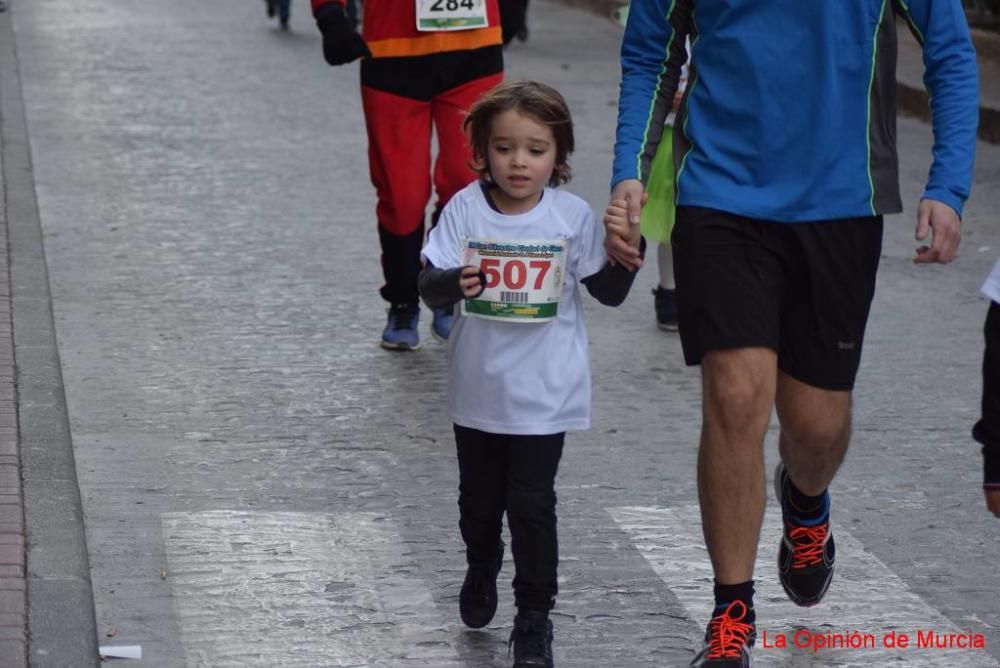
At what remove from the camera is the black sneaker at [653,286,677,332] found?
25.8ft

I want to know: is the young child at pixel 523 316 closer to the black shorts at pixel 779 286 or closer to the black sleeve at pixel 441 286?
the black sleeve at pixel 441 286

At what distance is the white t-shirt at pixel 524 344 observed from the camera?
14.0 ft

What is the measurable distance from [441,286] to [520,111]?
42cm

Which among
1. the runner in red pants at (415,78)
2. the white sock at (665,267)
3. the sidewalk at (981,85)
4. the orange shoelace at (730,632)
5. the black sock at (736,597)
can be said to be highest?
the black sock at (736,597)

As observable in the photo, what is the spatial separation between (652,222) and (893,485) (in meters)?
1.69

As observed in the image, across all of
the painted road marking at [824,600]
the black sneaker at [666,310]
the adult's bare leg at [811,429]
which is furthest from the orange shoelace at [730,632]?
the black sneaker at [666,310]

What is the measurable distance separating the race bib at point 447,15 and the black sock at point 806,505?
9.49 feet

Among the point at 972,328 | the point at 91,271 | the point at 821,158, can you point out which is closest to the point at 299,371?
the point at 91,271

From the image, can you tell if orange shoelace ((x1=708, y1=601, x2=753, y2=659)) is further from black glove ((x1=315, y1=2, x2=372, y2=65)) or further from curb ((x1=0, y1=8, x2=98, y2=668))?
black glove ((x1=315, y1=2, x2=372, y2=65))

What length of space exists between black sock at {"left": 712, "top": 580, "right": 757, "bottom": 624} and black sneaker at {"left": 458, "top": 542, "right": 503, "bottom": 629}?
1.77 ft

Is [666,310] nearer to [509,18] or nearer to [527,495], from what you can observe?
[509,18]

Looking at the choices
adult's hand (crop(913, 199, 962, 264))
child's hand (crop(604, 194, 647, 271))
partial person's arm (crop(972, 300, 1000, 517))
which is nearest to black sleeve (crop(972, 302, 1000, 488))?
partial person's arm (crop(972, 300, 1000, 517))

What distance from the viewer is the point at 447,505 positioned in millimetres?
5609

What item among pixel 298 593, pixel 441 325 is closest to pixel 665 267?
pixel 441 325
